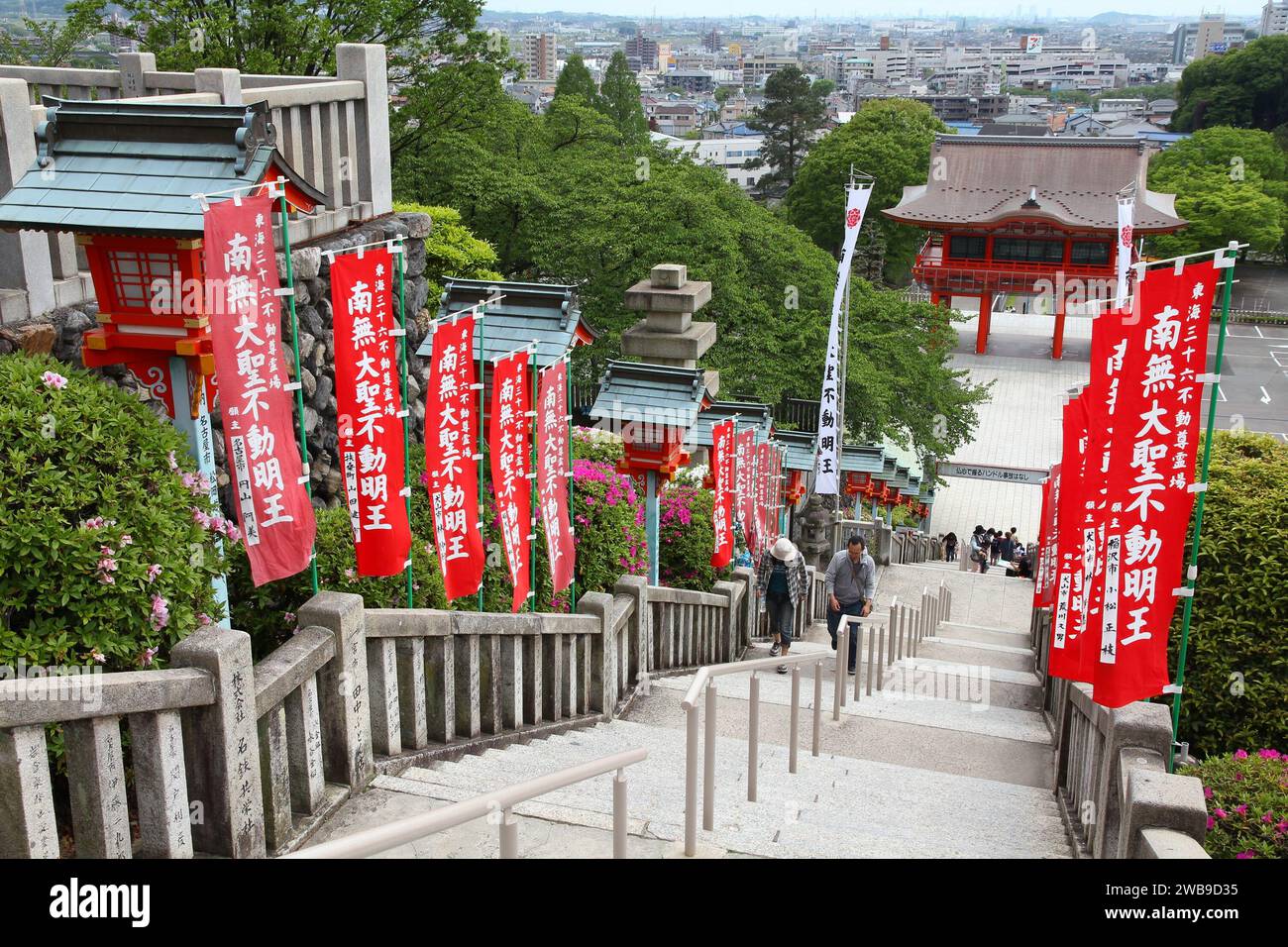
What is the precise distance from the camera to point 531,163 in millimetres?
25953

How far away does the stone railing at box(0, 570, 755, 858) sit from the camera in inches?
137

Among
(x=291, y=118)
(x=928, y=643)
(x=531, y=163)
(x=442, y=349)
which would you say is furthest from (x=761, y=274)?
(x=442, y=349)

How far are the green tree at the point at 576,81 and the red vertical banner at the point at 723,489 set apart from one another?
33033 millimetres

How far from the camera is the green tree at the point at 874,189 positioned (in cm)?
4797

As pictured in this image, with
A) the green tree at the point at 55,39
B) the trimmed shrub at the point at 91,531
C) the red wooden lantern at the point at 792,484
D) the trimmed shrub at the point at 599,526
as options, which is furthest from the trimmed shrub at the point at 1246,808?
the green tree at the point at 55,39

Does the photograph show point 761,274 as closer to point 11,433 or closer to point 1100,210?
point 11,433

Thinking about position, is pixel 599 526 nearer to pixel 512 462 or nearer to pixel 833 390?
pixel 512 462

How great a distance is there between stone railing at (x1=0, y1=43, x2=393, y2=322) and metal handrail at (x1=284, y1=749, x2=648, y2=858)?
488cm

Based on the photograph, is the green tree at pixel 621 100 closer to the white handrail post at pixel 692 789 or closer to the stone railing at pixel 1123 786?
the stone railing at pixel 1123 786

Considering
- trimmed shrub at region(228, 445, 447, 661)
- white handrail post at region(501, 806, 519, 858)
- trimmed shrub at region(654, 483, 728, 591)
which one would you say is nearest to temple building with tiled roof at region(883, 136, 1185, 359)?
trimmed shrub at region(654, 483, 728, 591)

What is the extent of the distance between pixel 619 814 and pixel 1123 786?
7.88ft

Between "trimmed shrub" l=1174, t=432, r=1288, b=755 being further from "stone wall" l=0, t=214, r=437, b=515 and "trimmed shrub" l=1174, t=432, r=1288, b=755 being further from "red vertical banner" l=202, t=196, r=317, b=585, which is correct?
"stone wall" l=0, t=214, r=437, b=515

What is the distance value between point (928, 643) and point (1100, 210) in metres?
30.5

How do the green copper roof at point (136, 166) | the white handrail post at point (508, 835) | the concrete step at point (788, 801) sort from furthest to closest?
the green copper roof at point (136, 166) < the concrete step at point (788, 801) < the white handrail post at point (508, 835)
